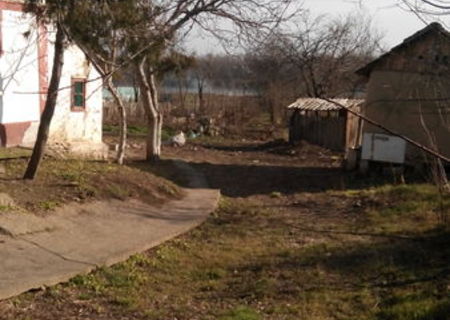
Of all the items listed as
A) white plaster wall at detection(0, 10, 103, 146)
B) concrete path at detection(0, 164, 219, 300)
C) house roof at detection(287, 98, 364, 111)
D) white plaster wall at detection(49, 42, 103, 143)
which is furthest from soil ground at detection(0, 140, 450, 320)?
house roof at detection(287, 98, 364, 111)

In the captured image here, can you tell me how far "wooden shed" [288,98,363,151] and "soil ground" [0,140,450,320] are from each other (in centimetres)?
1189

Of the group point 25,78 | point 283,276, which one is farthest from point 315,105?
point 283,276

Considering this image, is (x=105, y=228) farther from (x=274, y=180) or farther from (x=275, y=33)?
(x=274, y=180)

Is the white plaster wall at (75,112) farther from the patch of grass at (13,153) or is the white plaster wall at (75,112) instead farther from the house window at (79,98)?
the patch of grass at (13,153)

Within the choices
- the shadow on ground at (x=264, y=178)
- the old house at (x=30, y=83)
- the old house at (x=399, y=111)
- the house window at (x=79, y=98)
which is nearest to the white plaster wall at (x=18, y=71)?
the old house at (x=30, y=83)

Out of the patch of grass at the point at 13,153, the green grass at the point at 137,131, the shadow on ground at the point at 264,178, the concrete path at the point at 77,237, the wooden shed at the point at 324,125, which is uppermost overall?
the wooden shed at the point at 324,125

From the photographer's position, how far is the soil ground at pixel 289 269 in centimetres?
606

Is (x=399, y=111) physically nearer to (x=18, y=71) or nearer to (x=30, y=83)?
(x=30, y=83)

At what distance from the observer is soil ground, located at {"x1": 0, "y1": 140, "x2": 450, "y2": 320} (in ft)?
19.9

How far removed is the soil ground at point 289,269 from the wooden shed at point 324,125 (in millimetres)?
11894

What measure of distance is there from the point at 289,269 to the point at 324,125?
1988 cm

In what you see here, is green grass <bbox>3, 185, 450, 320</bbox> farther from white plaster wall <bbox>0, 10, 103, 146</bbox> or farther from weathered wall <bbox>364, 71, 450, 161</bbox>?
weathered wall <bbox>364, 71, 450, 161</bbox>

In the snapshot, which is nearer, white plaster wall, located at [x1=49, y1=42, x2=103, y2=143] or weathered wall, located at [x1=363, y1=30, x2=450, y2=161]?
weathered wall, located at [x1=363, y1=30, x2=450, y2=161]

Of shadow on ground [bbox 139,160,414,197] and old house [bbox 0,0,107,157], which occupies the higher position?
old house [bbox 0,0,107,157]
